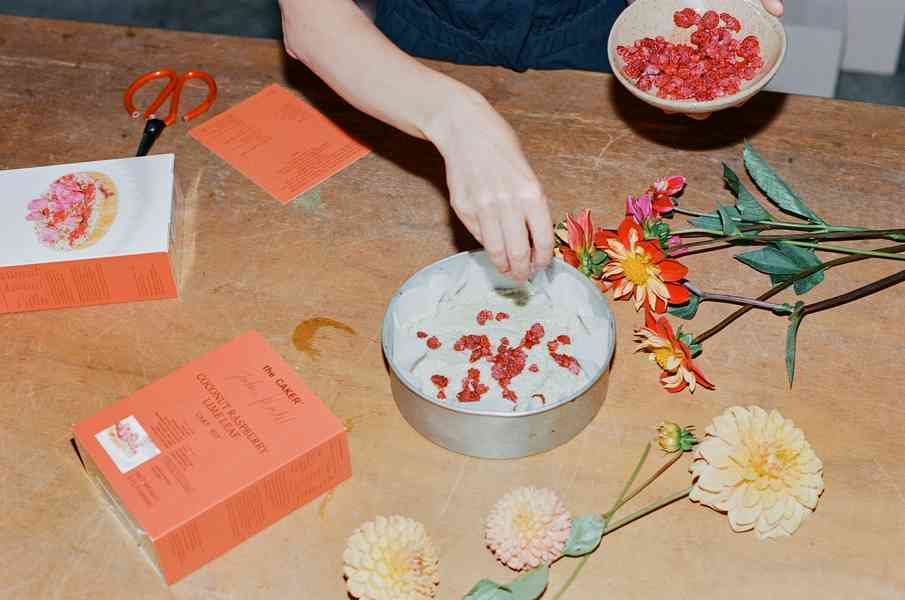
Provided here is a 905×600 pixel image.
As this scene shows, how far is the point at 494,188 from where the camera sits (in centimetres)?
93

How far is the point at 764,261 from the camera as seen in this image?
1160 millimetres

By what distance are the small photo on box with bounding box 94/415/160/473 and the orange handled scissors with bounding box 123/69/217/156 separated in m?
0.44

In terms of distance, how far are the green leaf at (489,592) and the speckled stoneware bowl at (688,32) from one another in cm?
56

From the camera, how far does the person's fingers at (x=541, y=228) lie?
93 cm

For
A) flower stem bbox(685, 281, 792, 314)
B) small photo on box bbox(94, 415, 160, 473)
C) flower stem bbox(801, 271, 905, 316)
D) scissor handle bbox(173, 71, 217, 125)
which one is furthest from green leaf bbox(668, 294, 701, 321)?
scissor handle bbox(173, 71, 217, 125)

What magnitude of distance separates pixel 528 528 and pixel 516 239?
0.25 metres

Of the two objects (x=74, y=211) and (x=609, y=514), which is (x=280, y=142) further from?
(x=609, y=514)

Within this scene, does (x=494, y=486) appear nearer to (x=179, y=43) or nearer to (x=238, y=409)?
(x=238, y=409)

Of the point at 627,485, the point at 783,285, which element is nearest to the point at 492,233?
the point at 627,485

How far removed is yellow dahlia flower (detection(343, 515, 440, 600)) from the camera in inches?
35.5

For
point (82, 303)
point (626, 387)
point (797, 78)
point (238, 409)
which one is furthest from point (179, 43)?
point (797, 78)

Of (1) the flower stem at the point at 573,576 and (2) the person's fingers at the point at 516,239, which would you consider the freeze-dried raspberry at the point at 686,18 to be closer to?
(2) the person's fingers at the point at 516,239

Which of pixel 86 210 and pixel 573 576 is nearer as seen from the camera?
pixel 573 576

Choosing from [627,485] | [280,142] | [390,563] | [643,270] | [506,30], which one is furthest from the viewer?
[506,30]
